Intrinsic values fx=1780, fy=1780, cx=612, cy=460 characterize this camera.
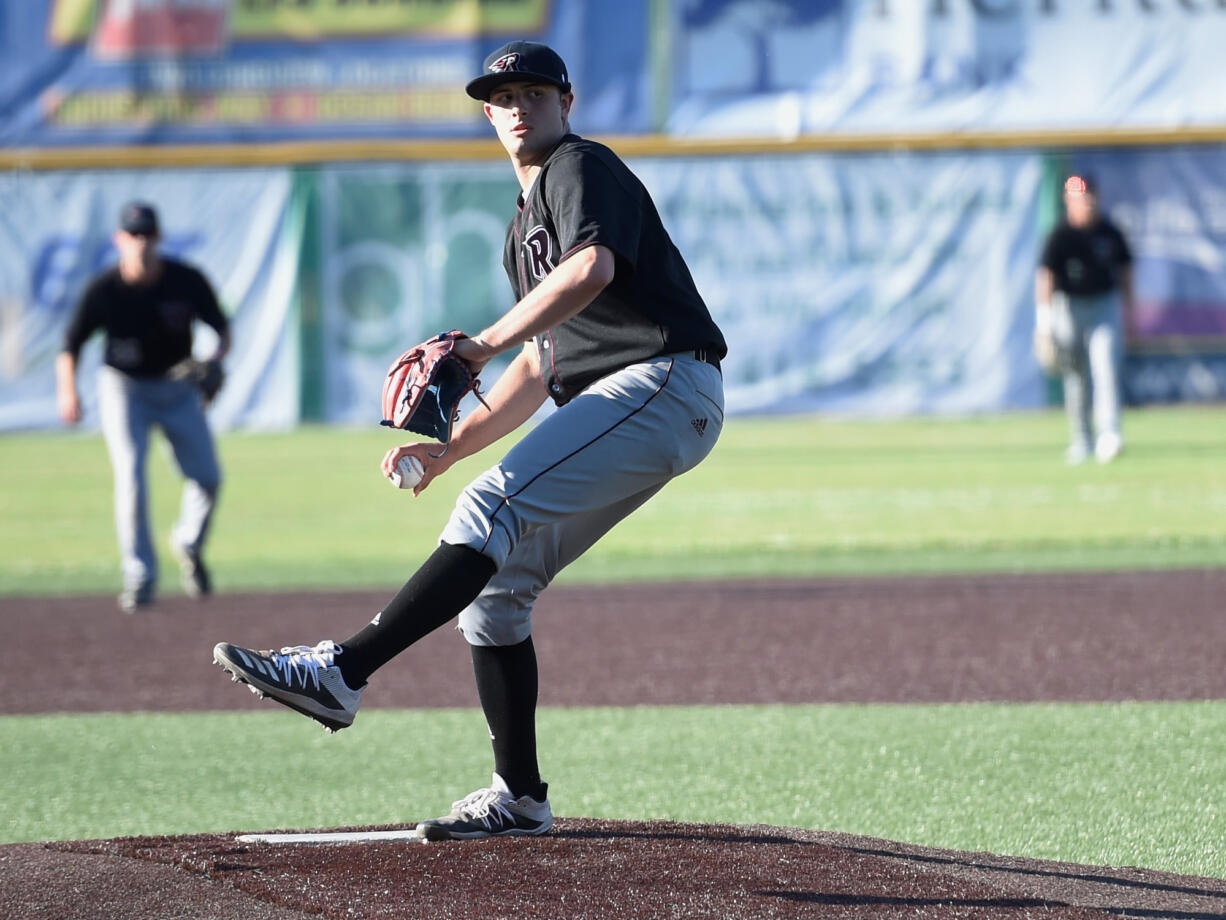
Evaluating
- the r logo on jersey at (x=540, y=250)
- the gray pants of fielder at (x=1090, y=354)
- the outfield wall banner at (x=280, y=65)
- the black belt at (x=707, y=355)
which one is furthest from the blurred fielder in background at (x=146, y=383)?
the outfield wall banner at (x=280, y=65)

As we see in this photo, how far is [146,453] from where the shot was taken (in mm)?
9836

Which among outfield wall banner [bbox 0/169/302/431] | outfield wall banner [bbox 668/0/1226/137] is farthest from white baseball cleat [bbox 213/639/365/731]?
outfield wall banner [bbox 668/0/1226/137]

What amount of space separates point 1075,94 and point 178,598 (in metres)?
16.6

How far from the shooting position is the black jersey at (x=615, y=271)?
13.5 feet

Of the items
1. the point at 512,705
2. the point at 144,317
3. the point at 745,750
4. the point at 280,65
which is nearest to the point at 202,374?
the point at 144,317

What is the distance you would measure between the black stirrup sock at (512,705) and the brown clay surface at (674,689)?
0.19m

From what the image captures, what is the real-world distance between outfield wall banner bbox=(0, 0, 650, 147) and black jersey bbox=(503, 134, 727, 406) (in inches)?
771

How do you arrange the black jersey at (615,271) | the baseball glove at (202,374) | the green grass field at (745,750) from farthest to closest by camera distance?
the baseball glove at (202,374), the green grass field at (745,750), the black jersey at (615,271)

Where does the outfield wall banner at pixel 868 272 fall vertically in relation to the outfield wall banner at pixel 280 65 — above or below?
below

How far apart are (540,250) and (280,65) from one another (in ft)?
69.4

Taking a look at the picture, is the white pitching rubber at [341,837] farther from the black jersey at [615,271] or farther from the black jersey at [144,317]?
the black jersey at [144,317]

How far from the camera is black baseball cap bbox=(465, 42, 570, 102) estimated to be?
13.8 feet

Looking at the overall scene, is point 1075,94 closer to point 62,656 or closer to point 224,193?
point 224,193

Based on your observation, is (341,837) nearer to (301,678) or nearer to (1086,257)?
(301,678)
